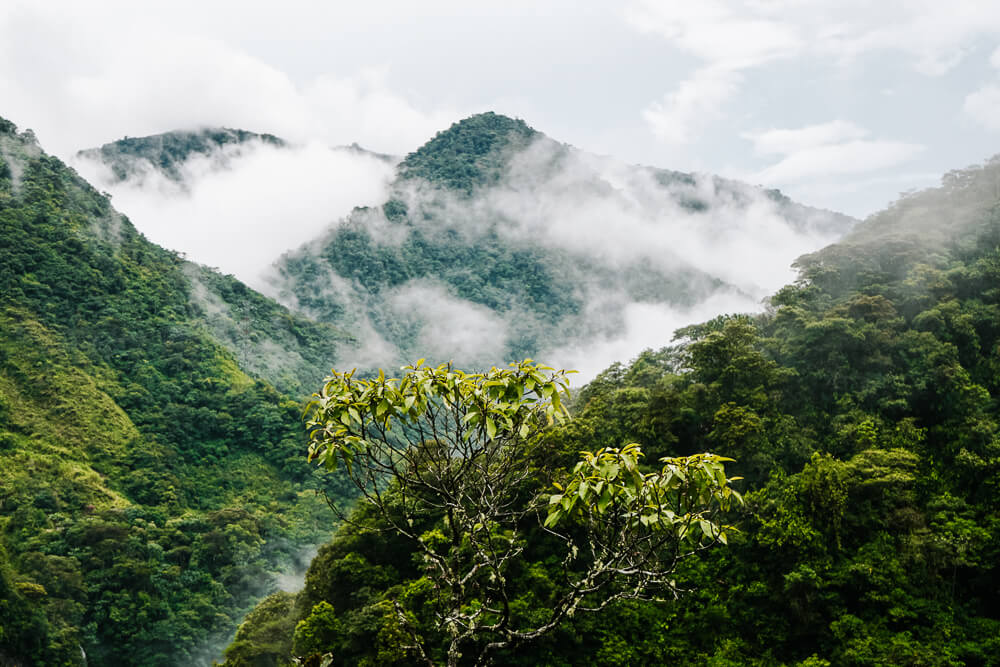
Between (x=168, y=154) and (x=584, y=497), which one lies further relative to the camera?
(x=168, y=154)

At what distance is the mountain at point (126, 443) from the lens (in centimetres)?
3005

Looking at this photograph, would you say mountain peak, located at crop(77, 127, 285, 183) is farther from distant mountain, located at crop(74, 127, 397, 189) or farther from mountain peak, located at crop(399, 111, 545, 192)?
mountain peak, located at crop(399, 111, 545, 192)

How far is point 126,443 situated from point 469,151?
315ft

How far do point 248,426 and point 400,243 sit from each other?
6738 cm

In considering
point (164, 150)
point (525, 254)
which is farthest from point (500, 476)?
point (164, 150)

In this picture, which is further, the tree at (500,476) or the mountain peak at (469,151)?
the mountain peak at (469,151)

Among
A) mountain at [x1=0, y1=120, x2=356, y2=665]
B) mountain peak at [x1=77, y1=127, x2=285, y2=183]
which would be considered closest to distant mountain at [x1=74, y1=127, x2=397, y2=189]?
mountain peak at [x1=77, y1=127, x2=285, y2=183]

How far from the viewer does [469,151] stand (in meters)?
126

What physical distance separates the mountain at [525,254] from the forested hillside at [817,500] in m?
62.5

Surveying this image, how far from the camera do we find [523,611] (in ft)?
47.3

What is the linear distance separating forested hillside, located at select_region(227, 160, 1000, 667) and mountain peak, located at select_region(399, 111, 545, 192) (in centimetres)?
10298

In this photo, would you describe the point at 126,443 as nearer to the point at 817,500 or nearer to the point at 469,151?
the point at 817,500

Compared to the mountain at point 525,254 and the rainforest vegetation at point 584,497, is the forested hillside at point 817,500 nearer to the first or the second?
the rainforest vegetation at point 584,497

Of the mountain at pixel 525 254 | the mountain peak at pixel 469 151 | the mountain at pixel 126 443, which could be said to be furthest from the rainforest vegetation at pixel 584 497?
the mountain peak at pixel 469 151
